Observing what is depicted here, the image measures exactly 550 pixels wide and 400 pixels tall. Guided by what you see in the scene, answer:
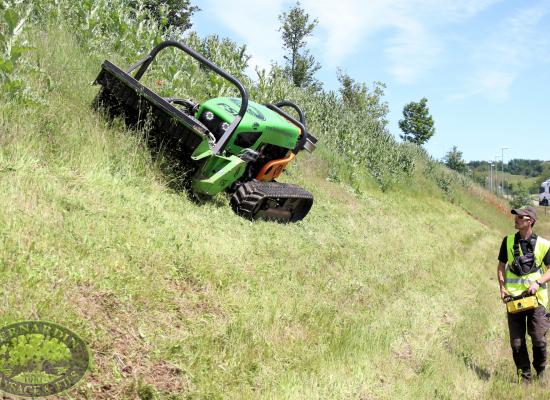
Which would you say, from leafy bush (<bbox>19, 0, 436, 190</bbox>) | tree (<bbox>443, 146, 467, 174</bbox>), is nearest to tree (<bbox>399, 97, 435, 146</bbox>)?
tree (<bbox>443, 146, 467, 174</bbox>)

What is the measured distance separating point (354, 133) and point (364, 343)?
1630 cm

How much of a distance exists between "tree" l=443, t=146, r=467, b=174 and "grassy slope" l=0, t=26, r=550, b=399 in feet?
152

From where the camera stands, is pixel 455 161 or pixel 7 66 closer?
pixel 7 66

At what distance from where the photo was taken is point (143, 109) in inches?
305

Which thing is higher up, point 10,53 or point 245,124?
point 245,124

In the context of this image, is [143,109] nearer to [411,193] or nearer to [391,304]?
[391,304]

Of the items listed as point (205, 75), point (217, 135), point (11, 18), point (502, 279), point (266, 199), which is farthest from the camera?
point (205, 75)

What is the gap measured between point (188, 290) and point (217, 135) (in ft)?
11.7

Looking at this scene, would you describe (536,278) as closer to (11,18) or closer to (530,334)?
(530,334)

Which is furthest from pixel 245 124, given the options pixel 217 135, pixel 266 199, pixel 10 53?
pixel 10 53

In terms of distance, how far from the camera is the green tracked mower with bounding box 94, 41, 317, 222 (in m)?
7.43

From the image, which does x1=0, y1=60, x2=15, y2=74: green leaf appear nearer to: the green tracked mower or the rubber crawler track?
the green tracked mower

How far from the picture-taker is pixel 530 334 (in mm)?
6523

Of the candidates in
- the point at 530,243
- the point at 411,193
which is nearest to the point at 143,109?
the point at 530,243
